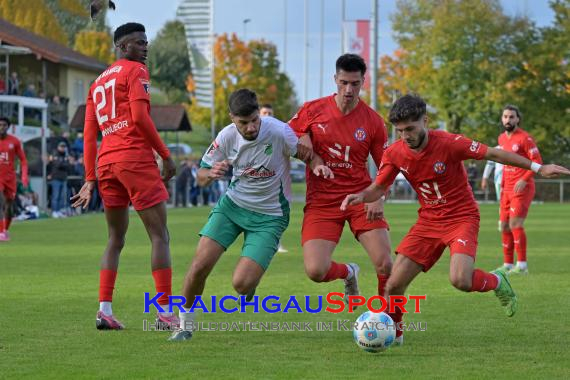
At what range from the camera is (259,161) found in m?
9.56

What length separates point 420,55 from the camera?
235ft

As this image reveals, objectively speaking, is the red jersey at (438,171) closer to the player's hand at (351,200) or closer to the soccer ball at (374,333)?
the player's hand at (351,200)

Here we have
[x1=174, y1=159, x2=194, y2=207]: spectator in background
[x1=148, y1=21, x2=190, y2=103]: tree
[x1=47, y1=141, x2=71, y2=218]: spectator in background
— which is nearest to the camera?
[x1=47, y1=141, x2=71, y2=218]: spectator in background

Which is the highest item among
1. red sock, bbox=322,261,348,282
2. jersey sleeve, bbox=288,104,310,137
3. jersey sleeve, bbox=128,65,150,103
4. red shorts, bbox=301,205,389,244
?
jersey sleeve, bbox=128,65,150,103

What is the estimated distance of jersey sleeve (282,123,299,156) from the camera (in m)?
9.63

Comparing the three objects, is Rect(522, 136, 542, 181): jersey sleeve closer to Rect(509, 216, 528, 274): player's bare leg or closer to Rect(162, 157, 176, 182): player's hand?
Rect(509, 216, 528, 274): player's bare leg

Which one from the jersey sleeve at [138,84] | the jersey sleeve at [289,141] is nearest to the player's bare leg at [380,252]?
the jersey sleeve at [289,141]

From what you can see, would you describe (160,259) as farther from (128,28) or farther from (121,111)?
(128,28)

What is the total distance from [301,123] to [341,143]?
0.42m

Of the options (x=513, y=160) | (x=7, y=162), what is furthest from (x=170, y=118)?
(x=513, y=160)

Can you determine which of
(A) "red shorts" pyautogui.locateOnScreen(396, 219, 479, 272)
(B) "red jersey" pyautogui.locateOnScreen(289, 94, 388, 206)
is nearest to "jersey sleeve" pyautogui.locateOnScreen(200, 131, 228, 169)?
(B) "red jersey" pyautogui.locateOnScreen(289, 94, 388, 206)

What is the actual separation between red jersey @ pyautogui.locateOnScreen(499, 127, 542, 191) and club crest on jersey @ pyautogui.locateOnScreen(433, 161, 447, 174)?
19.6 ft

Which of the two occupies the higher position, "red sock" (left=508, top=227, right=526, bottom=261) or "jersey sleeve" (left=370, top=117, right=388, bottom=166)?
"jersey sleeve" (left=370, top=117, right=388, bottom=166)

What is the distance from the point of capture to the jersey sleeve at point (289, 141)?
9633 mm
